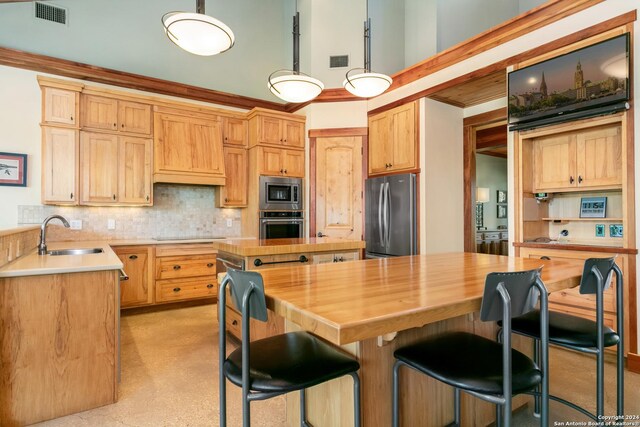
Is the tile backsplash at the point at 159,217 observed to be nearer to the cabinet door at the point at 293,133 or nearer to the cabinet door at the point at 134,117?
the cabinet door at the point at 134,117

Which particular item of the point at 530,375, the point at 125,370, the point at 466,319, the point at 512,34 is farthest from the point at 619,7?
the point at 125,370

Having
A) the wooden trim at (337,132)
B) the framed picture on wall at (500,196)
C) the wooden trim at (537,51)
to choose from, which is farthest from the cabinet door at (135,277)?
the framed picture on wall at (500,196)

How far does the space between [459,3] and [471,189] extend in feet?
8.71

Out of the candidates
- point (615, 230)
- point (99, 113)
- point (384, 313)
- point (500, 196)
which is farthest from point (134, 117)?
point (500, 196)

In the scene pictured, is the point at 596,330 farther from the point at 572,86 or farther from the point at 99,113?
the point at 99,113

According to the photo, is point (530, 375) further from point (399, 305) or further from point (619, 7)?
point (619, 7)

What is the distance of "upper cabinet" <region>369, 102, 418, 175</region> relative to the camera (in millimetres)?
4246

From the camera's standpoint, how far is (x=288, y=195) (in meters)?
5.14

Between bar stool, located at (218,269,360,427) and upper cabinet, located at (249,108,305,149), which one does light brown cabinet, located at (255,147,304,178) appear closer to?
upper cabinet, located at (249,108,305,149)

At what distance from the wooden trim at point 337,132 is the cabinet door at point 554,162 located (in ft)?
7.35

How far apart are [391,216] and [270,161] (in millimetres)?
1912

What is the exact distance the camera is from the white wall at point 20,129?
384 cm

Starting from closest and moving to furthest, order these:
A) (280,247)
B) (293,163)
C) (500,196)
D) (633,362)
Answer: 1. (633,362)
2. (280,247)
3. (293,163)
4. (500,196)

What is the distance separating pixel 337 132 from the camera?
5.06m
